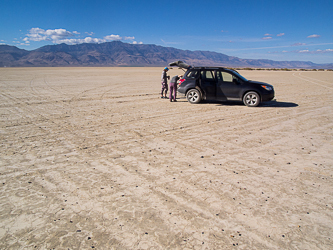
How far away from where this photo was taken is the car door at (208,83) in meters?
11.4

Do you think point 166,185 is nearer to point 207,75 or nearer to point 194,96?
point 194,96

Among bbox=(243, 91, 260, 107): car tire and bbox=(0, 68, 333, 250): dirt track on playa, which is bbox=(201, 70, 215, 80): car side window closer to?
bbox=(243, 91, 260, 107): car tire

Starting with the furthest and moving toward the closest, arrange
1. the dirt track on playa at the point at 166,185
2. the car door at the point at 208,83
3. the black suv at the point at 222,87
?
the car door at the point at 208,83
the black suv at the point at 222,87
the dirt track on playa at the point at 166,185

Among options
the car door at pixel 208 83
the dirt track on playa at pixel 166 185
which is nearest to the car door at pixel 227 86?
the car door at pixel 208 83

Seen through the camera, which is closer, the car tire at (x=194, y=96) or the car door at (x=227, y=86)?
the car door at (x=227, y=86)

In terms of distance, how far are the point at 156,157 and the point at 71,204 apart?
2.13 metres

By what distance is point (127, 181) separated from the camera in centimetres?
415

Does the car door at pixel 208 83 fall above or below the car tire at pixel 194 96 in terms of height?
above

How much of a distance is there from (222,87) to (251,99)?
4.79 feet

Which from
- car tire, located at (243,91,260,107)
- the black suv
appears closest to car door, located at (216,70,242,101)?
the black suv

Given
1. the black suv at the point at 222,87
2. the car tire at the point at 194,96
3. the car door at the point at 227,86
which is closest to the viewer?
the black suv at the point at 222,87

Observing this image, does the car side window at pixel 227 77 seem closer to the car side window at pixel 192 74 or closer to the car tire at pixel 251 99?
the car tire at pixel 251 99

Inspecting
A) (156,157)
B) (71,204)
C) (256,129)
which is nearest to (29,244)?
(71,204)

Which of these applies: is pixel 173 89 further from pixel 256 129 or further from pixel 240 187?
pixel 240 187
